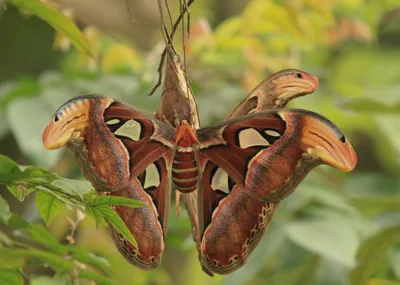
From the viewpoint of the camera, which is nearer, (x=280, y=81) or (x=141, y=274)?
(x=280, y=81)

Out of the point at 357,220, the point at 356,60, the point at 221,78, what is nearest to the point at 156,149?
the point at 357,220

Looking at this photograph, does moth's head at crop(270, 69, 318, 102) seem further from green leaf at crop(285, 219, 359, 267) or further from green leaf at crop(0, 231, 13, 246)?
green leaf at crop(285, 219, 359, 267)

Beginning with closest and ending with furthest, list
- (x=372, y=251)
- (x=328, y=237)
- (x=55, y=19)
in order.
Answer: (x=55, y=19) → (x=372, y=251) → (x=328, y=237)

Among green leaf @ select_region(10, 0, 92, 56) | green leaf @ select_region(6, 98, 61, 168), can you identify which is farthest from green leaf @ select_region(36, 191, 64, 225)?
green leaf @ select_region(6, 98, 61, 168)

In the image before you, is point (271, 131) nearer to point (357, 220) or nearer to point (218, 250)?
point (218, 250)

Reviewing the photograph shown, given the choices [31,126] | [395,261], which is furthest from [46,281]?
[395,261]

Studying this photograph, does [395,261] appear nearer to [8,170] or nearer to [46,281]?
[46,281]
